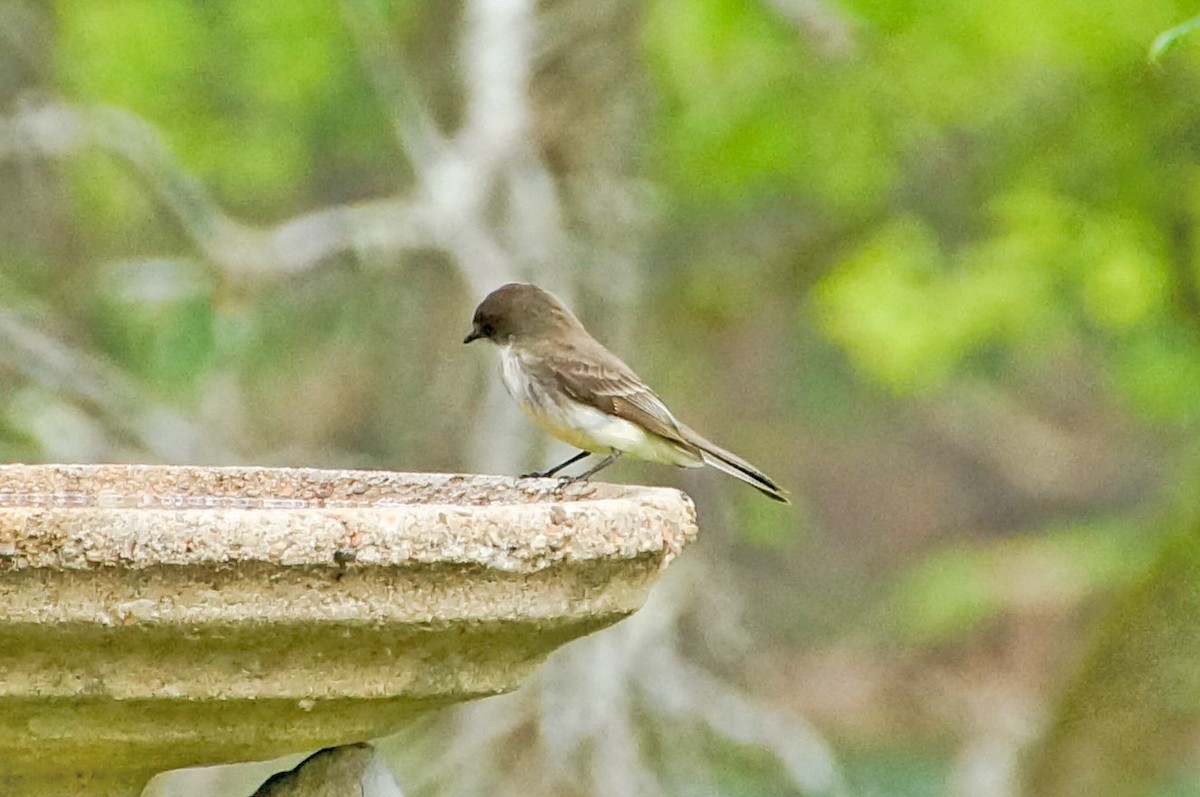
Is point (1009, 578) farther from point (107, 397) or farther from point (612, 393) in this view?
point (612, 393)

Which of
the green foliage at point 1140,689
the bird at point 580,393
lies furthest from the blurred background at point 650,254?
the bird at point 580,393

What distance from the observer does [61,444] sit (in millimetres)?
6578

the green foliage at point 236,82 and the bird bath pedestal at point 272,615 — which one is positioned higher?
the green foliage at point 236,82

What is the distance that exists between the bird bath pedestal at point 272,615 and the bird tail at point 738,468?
1.45 metres

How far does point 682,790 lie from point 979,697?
784 centimetres

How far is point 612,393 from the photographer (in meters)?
4.76

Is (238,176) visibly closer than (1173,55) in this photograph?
No

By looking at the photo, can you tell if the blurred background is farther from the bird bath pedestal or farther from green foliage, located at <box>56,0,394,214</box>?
the bird bath pedestal

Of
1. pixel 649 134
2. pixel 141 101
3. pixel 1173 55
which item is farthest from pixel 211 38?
pixel 1173 55

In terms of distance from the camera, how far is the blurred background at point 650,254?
7023 millimetres

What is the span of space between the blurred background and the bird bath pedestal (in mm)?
3036

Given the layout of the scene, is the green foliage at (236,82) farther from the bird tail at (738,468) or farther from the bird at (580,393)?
the bird tail at (738,468)

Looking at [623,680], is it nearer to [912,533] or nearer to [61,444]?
[61,444]

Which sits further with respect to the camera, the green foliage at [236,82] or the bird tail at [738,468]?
the green foliage at [236,82]
